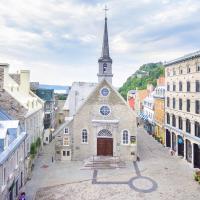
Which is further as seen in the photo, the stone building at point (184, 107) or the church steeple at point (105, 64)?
the church steeple at point (105, 64)

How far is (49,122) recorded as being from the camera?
50.9m

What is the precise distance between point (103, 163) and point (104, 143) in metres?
3.05

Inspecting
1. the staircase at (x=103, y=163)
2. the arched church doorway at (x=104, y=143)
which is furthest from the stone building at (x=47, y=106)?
the staircase at (x=103, y=163)

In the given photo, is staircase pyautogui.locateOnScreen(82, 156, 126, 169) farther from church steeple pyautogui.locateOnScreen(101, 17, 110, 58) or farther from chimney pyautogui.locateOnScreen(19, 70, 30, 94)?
church steeple pyautogui.locateOnScreen(101, 17, 110, 58)

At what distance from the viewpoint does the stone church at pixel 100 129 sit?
116 feet

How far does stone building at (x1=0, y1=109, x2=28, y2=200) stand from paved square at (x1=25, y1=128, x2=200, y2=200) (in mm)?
1896

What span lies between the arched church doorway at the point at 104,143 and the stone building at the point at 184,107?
10.5 meters

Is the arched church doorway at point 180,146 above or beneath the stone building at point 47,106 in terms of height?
beneath

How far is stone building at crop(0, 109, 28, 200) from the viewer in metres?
18.7

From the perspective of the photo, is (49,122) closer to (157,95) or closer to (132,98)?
(157,95)

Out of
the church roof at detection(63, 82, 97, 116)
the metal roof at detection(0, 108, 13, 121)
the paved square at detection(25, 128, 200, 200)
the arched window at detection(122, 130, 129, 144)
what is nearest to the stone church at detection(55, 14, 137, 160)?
the arched window at detection(122, 130, 129, 144)

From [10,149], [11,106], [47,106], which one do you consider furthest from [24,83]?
[10,149]

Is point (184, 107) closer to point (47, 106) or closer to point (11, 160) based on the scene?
point (11, 160)

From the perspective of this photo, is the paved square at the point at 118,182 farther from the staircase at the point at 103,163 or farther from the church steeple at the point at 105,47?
the church steeple at the point at 105,47
